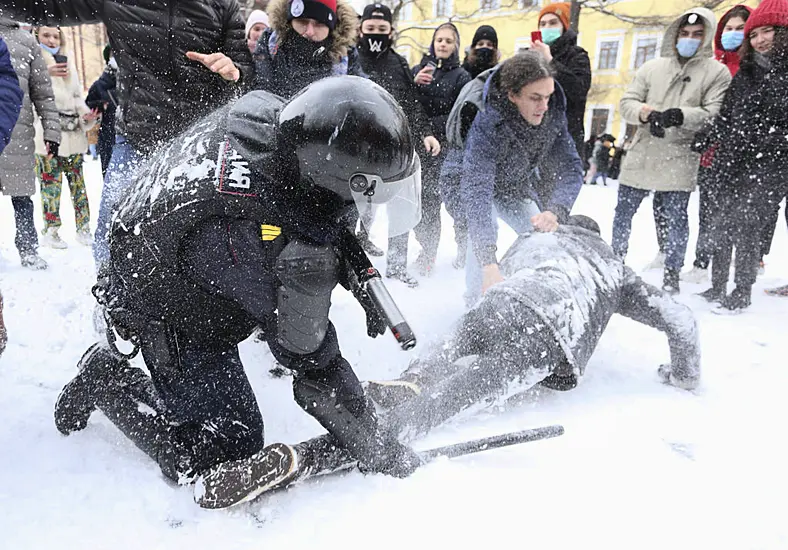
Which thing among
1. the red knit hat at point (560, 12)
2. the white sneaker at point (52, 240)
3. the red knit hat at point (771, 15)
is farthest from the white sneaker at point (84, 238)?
the red knit hat at point (771, 15)

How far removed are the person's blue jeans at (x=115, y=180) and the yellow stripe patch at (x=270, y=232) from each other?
5.59 feet

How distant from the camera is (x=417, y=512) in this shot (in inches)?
66.4

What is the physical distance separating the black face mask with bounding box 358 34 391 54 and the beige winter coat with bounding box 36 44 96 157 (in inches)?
101

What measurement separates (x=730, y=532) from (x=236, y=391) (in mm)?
1612

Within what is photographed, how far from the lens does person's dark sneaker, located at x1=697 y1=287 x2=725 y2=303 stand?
410 centimetres

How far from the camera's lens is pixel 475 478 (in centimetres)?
188

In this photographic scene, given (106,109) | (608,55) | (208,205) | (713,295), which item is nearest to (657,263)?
(713,295)

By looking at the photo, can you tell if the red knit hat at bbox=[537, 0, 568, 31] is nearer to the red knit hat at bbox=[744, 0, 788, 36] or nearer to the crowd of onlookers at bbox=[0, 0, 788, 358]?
the crowd of onlookers at bbox=[0, 0, 788, 358]

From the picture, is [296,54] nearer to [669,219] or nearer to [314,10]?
[314,10]

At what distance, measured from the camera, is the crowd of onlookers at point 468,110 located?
274 cm

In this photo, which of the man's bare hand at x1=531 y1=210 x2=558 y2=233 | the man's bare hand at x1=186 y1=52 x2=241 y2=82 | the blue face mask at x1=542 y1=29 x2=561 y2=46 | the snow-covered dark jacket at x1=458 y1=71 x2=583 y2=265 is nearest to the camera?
the man's bare hand at x1=186 y1=52 x2=241 y2=82

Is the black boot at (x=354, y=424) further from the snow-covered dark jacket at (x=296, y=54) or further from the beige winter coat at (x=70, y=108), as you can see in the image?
the beige winter coat at (x=70, y=108)

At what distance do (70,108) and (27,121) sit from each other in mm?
1073

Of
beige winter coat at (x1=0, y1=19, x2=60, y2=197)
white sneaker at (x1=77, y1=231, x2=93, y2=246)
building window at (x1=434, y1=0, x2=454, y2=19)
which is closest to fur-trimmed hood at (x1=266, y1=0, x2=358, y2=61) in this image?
beige winter coat at (x1=0, y1=19, x2=60, y2=197)
